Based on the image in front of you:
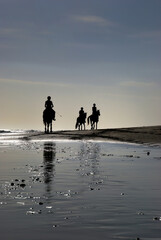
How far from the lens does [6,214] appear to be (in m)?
8.51

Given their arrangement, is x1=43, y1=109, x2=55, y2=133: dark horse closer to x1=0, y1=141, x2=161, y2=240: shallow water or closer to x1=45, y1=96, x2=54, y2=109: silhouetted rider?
x1=45, y1=96, x2=54, y2=109: silhouetted rider

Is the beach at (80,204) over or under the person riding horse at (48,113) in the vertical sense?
under

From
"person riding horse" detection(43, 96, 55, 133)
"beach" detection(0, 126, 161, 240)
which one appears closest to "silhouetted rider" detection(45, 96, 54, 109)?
"person riding horse" detection(43, 96, 55, 133)

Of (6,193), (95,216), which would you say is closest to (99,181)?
(6,193)

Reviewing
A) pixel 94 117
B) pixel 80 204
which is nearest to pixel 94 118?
pixel 94 117

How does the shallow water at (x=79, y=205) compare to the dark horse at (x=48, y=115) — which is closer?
the shallow water at (x=79, y=205)

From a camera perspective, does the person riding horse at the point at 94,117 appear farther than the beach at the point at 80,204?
Yes

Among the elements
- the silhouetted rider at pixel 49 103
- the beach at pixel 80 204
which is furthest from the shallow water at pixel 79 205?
the silhouetted rider at pixel 49 103

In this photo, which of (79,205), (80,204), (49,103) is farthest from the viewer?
(49,103)

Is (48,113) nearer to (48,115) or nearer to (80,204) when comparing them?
(48,115)

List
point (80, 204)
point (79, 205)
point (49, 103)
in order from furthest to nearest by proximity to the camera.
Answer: point (49, 103)
point (80, 204)
point (79, 205)

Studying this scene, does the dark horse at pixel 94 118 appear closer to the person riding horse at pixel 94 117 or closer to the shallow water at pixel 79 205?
the person riding horse at pixel 94 117

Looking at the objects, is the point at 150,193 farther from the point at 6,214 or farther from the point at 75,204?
the point at 6,214

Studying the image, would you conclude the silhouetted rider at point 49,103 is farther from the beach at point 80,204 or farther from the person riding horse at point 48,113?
the beach at point 80,204
